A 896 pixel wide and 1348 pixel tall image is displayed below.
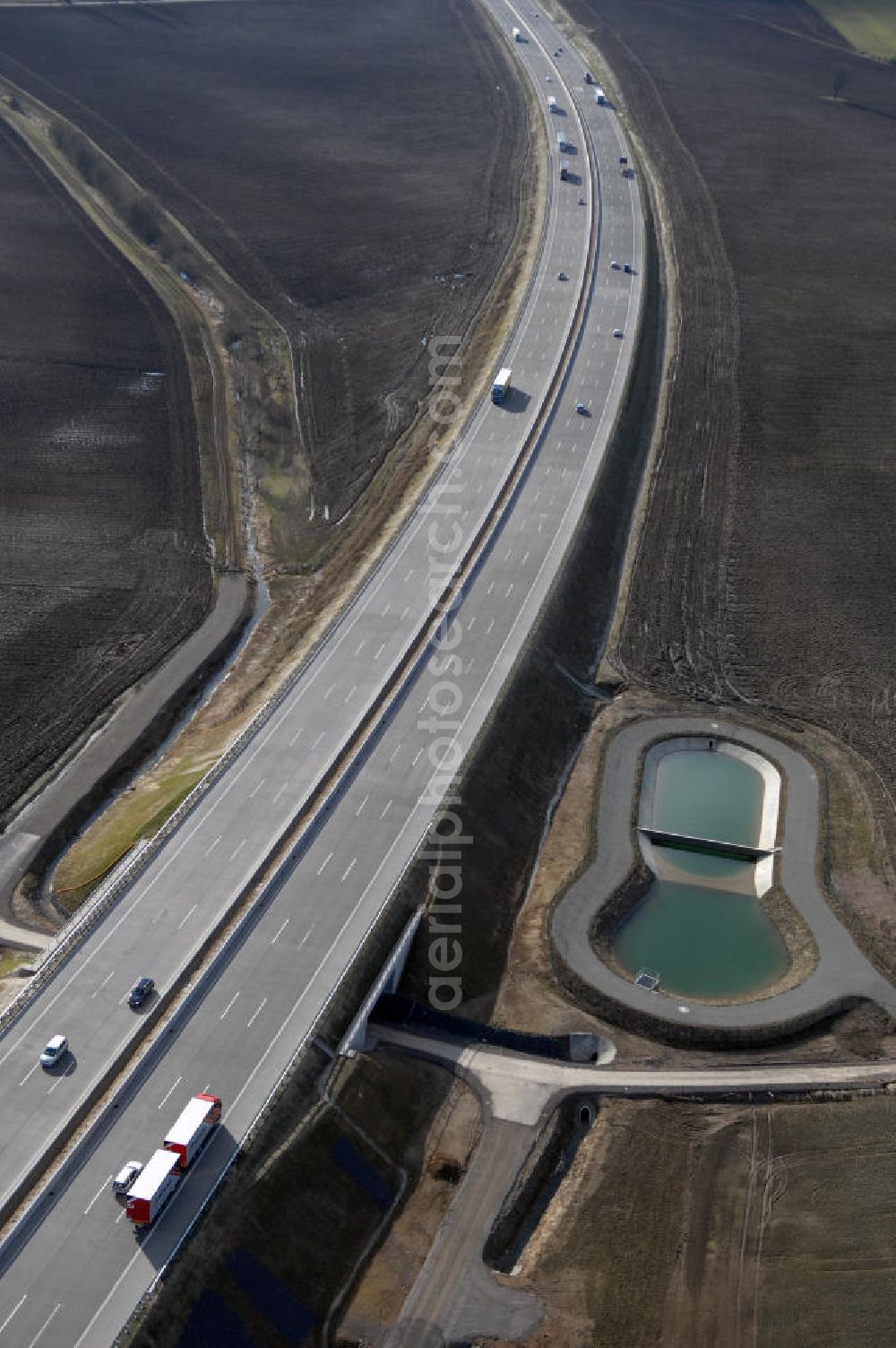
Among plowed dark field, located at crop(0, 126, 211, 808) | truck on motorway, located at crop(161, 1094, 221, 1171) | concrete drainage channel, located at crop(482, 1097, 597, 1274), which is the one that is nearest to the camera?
truck on motorway, located at crop(161, 1094, 221, 1171)

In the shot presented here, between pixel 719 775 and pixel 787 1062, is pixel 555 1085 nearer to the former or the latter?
pixel 787 1062

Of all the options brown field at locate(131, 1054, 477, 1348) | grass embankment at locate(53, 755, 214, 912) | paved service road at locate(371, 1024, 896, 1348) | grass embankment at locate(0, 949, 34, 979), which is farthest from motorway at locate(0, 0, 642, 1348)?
paved service road at locate(371, 1024, 896, 1348)

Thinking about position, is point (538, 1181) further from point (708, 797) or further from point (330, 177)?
point (330, 177)

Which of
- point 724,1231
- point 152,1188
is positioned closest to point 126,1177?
point 152,1188

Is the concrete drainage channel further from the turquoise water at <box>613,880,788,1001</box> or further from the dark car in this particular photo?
the dark car

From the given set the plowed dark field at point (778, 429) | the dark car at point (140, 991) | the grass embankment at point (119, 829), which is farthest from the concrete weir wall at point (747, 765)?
the dark car at point (140, 991)

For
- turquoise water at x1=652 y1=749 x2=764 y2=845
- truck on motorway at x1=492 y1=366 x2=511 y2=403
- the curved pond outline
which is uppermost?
truck on motorway at x1=492 y1=366 x2=511 y2=403

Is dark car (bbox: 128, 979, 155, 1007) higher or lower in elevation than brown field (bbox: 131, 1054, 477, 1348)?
higher
